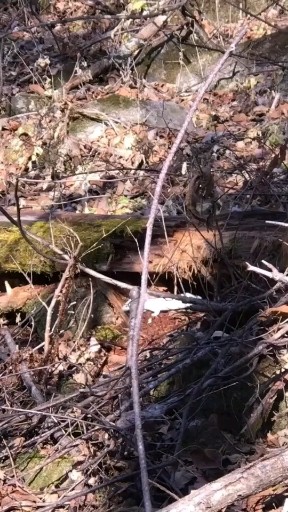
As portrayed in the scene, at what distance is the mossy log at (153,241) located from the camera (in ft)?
13.9

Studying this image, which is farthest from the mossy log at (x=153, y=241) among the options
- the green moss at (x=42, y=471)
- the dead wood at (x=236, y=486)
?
the dead wood at (x=236, y=486)

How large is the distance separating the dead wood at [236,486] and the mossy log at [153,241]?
1662 mm

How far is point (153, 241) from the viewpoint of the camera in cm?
447

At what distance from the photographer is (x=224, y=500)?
2500mm

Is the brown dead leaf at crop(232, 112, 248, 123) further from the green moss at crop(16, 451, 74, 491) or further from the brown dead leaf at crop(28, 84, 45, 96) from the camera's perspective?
the green moss at crop(16, 451, 74, 491)

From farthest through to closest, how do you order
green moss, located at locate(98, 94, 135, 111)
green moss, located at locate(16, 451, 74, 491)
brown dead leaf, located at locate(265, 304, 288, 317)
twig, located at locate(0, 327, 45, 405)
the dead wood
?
green moss, located at locate(98, 94, 135, 111) < twig, located at locate(0, 327, 45, 405) < brown dead leaf, located at locate(265, 304, 288, 317) < green moss, located at locate(16, 451, 74, 491) < the dead wood

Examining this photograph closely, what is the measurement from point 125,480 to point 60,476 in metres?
0.39

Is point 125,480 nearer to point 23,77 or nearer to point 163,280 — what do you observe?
point 163,280

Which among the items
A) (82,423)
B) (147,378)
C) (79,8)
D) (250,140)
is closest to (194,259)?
(147,378)

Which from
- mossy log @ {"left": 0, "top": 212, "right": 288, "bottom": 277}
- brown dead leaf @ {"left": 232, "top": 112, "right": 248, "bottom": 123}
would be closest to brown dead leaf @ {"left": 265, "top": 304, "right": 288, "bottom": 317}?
mossy log @ {"left": 0, "top": 212, "right": 288, "bottom": 277}

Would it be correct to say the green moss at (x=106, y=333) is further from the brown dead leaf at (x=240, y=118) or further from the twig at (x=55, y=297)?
the brown dead leaf at (x=240, y=118)

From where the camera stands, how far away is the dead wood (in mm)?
2473

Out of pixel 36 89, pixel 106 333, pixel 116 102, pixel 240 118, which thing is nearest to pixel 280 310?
pixel 106 333

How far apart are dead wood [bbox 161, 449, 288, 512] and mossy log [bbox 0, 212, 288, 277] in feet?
5.45
